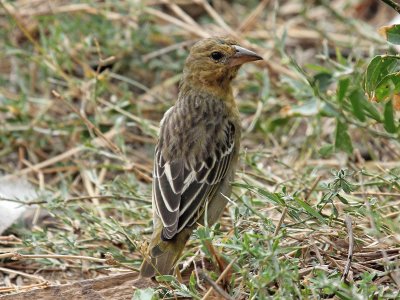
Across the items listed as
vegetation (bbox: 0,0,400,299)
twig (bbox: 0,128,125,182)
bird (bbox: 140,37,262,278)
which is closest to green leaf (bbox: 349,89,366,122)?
vegetation (bbox: 0,0,400,299)

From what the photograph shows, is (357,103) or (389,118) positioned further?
(357,103)

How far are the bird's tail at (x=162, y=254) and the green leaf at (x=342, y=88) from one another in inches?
42.1

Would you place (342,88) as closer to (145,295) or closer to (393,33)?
(393,33)

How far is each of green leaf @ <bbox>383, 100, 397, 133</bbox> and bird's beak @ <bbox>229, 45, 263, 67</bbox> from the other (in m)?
0.94

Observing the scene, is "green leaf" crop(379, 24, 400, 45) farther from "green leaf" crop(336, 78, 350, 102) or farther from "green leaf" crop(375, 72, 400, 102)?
"green leaf" crop(336, 78, 350, 102)

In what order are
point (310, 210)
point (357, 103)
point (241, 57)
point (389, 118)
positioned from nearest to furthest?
point (310, 210)
point (389, 118)
point (357, 103)
point (241, 57)

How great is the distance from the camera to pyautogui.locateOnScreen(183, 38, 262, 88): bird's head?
505 centimetres

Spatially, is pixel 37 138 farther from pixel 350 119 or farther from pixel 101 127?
pixel 350 119

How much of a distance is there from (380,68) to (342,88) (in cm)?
52

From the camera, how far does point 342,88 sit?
454 cm

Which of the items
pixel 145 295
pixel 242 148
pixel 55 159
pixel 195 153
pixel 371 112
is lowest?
pixel 55 159

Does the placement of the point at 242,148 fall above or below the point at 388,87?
below

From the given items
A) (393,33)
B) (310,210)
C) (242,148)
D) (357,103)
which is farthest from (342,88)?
(242,148)

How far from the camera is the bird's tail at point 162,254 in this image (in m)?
4.04
